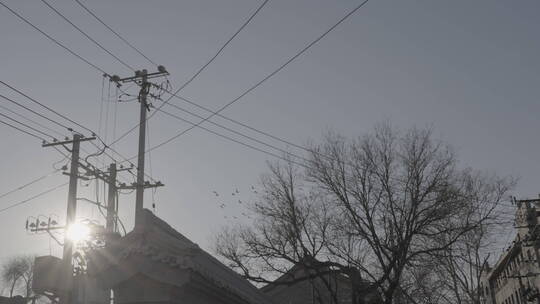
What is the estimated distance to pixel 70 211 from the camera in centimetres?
2177

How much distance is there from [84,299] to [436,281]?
18.8 meters

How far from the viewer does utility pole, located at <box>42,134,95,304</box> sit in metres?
20.4

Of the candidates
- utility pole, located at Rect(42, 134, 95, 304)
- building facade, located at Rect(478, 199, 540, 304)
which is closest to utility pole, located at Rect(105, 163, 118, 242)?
utility pole, located at Rect(42, 134, 95, 304)

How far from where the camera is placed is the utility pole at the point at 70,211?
2044 cm

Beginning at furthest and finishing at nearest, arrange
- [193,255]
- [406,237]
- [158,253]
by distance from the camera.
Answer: [406,237] < [193,255] < [158,253]

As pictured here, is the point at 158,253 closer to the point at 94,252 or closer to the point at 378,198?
the point at 94,252

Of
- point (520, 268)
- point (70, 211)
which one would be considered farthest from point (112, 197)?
point (520, 268)

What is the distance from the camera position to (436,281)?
103 feet

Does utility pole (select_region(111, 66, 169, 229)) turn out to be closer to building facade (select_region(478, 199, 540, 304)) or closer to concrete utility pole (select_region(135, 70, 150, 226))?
concrete utility pole (select_region(135, 70, 150, 226))

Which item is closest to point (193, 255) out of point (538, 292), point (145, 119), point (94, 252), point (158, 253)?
point (158, 253)

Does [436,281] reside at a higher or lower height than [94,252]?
higher

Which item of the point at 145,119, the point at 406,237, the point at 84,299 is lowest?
the point at 84,299

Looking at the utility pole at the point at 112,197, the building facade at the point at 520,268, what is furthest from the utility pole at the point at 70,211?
the building facade at the point at 520,268

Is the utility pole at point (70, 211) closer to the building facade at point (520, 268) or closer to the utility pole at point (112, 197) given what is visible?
the utility pole at point (112, 197)
